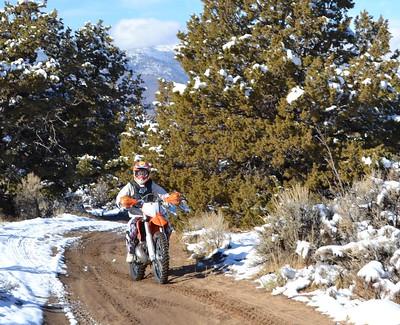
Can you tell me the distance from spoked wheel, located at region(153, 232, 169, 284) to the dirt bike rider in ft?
1.83

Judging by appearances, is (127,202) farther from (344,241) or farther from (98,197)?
(98,197)

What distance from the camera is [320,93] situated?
12.9 metres

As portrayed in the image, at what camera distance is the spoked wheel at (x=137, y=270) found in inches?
354

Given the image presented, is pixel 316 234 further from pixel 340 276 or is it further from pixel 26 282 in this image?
pixel 26 282

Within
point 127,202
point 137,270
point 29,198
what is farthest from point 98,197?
point 127,202

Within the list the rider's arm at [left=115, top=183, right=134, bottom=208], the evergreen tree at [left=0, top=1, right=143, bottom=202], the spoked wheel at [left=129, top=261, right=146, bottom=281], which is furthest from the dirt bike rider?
the evergreen tree at [left=0, top=1, right=143, bottom=202]

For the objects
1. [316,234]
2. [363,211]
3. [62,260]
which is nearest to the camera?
[363,211]

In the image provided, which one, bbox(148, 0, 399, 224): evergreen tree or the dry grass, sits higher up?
bbox(148, 0, 399, 224): evergreen tree

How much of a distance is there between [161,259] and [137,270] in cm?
72

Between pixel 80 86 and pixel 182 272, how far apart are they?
19.2 metres

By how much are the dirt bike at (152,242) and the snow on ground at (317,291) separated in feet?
4.20

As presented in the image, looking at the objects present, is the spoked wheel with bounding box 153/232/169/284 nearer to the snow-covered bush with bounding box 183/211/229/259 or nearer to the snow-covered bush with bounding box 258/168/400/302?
the snow-covered bush with bounding box 258/168/400/302

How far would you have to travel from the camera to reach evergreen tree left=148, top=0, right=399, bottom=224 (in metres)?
13.2

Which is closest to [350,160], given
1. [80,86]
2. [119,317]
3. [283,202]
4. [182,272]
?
[283,202]
